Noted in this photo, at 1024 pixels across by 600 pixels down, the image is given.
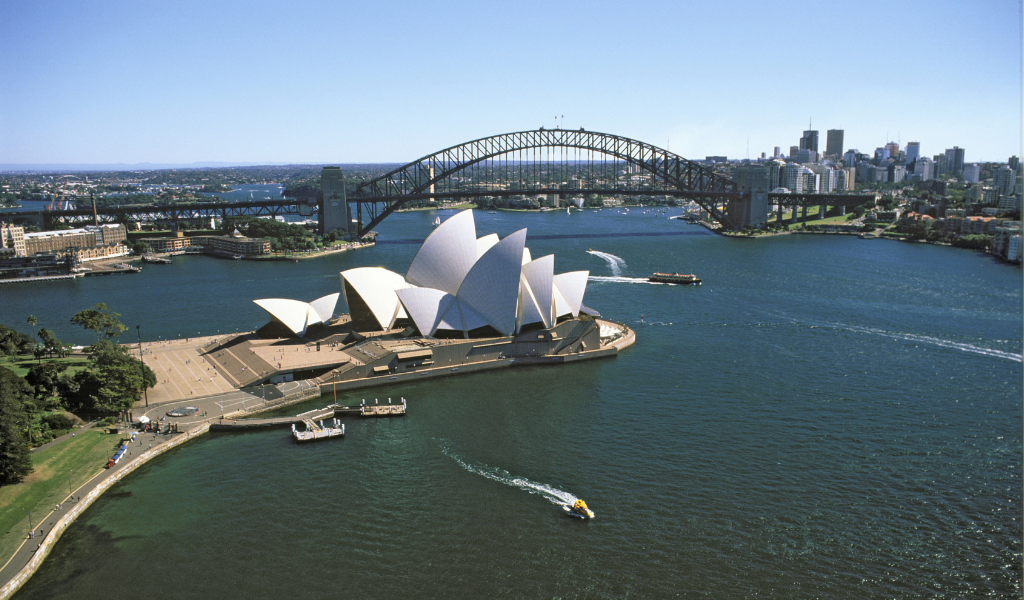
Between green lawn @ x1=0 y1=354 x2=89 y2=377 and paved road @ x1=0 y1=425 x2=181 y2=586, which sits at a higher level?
green lawn @ x1=0 y1=354 x2=89 y2=377

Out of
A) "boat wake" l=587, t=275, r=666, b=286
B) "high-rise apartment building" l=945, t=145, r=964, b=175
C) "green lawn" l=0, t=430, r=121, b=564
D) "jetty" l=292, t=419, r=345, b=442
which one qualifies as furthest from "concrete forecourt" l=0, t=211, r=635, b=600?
"high-rise apartment building" l=945, t=145, r=964, b=175

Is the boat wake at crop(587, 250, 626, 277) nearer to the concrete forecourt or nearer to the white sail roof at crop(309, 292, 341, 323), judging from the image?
the concrete forecourt

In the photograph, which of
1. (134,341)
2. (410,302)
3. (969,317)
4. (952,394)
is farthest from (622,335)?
(134,341)

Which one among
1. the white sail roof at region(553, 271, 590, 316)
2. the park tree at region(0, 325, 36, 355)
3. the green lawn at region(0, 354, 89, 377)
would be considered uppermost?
the white sail roof at region(553, 271, 590, 316)

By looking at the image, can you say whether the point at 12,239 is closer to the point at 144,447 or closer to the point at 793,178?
the point at 144,447

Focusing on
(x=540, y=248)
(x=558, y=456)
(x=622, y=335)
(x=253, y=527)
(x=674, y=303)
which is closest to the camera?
(x=253, y=527)

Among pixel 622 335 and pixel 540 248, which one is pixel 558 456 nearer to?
pixel 622 335
